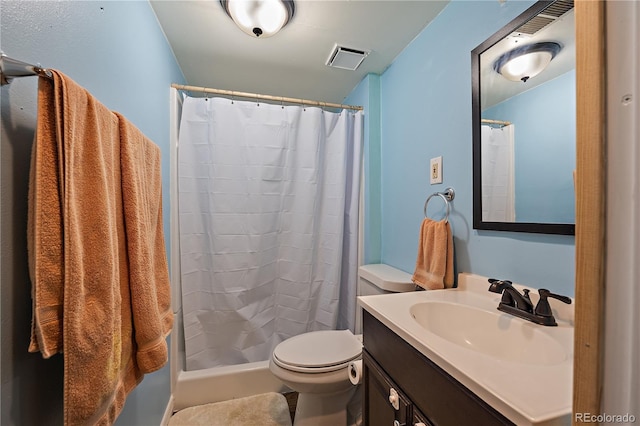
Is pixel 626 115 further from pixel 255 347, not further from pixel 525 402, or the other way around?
pixel 255 347

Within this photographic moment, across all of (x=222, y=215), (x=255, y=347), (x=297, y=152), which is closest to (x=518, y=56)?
(x=297, y=152)

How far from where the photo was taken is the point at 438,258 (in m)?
1.07

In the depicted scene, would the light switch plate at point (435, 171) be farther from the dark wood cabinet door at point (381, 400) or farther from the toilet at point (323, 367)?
the dark wood cabinet door at point (381, 400)

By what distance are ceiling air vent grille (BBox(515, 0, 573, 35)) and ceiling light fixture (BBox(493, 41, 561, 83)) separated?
0.16ft

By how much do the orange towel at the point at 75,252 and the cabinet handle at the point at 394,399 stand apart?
28.2 inches

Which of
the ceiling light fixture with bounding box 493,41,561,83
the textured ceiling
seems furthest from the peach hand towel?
the ceiling light fixture with bounding box 493,41,561,83

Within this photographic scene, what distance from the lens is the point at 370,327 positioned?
2.99 feet

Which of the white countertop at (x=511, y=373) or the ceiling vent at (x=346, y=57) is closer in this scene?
the white countertop at (x=511, y=373)

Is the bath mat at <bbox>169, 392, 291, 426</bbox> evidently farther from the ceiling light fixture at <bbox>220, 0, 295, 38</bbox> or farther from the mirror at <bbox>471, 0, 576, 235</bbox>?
the ceiling light fixture at <bbox>220, 0, 295, 38</bbox>

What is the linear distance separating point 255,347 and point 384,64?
6.85 feet

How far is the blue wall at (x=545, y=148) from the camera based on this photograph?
72 centimetres

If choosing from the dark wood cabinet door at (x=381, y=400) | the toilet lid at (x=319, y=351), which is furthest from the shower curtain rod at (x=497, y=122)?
the toilet lid at (x=319, y=351)

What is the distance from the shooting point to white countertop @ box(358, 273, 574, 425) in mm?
391

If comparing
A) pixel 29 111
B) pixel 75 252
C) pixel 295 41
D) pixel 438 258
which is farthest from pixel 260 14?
pixel 438 258
